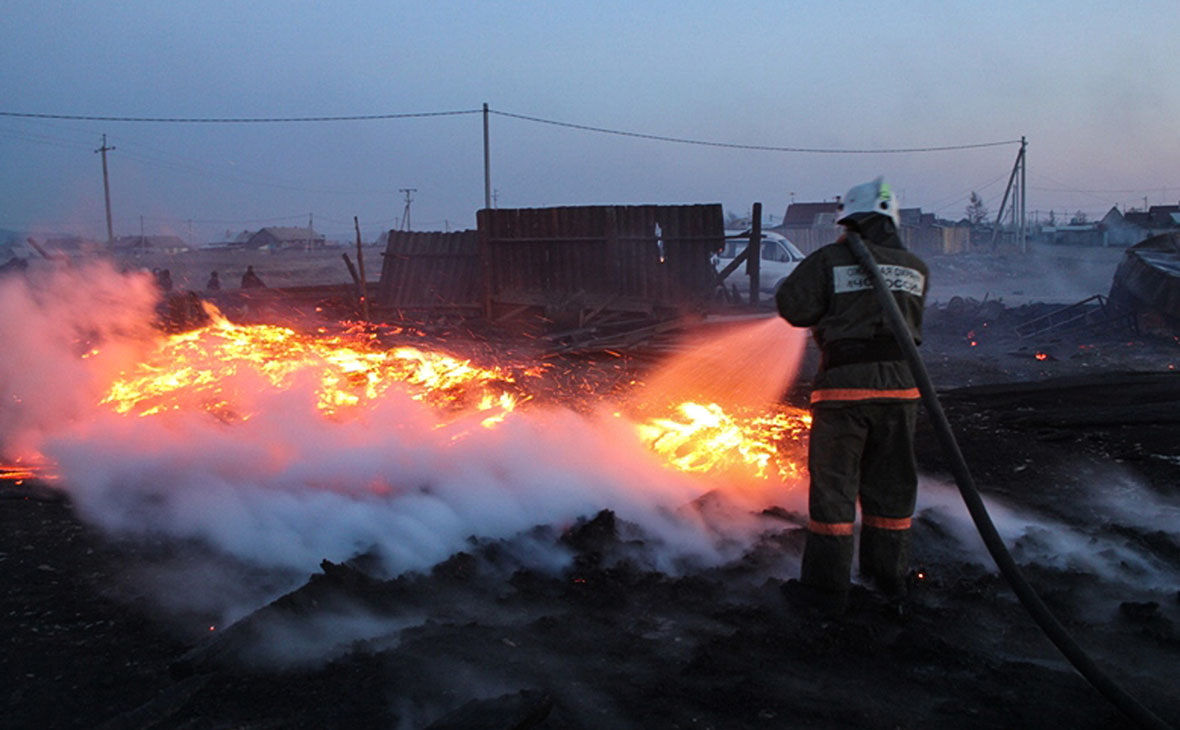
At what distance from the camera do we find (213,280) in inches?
860

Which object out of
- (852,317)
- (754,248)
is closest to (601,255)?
(754,248)

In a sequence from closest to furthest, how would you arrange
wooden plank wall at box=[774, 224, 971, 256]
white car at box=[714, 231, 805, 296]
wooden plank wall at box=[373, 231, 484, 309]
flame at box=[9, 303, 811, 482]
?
flame at box=[9, 303, 811, 482] → wooden plank wall at box=[373, 231, 484, 309] → white car at box=[714, 231, 805, 296] → wooden plank wall at box=[774, 224, 971, 256]

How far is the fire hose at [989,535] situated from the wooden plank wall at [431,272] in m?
11.6

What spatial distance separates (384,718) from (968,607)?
2794 mm

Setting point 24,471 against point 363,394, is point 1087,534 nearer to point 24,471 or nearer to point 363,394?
point 363,394

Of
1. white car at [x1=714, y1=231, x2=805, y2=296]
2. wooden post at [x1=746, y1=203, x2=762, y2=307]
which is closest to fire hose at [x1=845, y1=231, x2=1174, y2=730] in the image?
wooden post at [x1=746, y1=203, x2=762, y2=307]

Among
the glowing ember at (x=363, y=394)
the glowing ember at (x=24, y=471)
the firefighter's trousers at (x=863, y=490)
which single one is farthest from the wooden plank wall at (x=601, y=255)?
the firefighter's trousers at (x=863, y=490)

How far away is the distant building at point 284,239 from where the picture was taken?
64312 millimetres

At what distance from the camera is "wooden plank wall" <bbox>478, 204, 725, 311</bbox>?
43.0 feet

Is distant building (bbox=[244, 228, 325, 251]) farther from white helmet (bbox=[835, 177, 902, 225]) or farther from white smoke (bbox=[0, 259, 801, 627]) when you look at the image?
white helmet (bbox=[835, 177, 902, 225])

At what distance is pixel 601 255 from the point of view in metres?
13.6

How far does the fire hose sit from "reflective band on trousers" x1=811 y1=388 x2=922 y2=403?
35 cm

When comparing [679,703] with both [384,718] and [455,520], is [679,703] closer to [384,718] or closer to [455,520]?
[384,718]

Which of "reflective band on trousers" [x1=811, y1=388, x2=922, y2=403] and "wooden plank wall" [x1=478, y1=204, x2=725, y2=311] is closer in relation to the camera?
"reflective band on trousers" [x1=811, y1=388, x2=922, y2=403]
